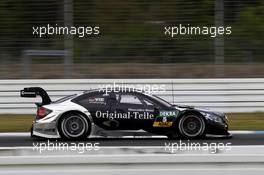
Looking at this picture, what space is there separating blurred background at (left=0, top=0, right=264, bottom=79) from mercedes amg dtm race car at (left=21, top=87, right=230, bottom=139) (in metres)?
3.83

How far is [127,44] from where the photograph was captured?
14.1 m

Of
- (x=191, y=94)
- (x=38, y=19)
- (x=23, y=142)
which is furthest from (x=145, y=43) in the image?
(x=23, y=142)

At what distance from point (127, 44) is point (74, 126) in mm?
4494

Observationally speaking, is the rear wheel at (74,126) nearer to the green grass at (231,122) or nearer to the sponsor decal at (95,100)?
the sponsor decal at (95,100)

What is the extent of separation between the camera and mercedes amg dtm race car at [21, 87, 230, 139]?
1002 centimetres

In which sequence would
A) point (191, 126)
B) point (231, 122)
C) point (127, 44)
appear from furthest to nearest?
point (127, 44)
point (231, 122)
point (191, 126)

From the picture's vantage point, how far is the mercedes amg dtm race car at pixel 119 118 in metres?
10.0

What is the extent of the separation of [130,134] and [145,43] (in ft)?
14.5

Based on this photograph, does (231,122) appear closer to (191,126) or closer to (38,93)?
(191,126)

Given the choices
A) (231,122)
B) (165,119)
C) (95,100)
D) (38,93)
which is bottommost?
(231,122)

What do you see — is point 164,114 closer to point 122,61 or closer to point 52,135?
point 52,135

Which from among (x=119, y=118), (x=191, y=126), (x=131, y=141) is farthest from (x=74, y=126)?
(x=191, y=126)

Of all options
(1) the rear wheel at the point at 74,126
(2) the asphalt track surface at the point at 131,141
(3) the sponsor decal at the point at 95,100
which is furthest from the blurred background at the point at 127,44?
(1) the rear wheel at the point at 74,126

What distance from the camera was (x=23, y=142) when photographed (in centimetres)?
1001
